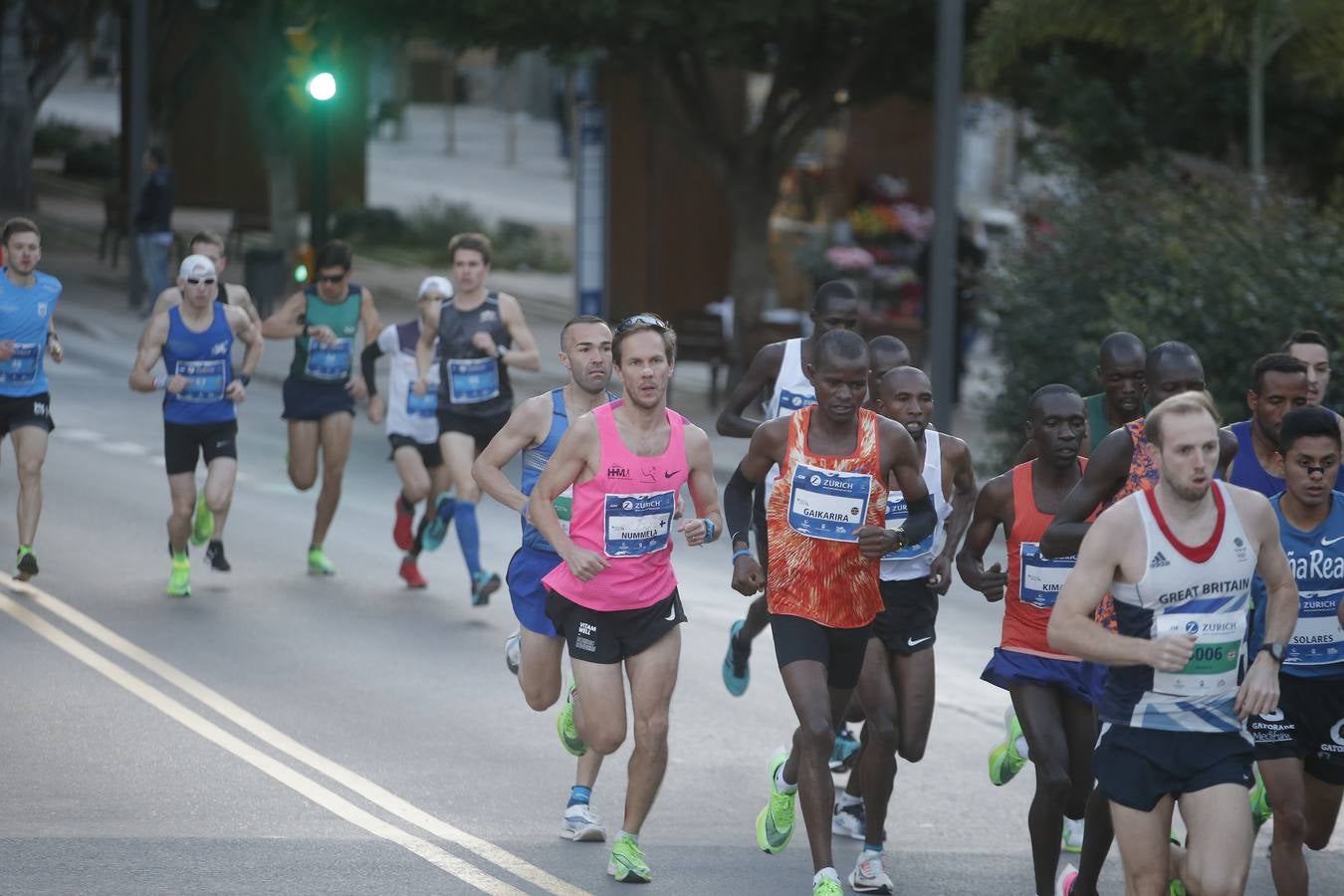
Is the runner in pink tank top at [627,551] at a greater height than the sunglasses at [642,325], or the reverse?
the sunglasses at [642,325]

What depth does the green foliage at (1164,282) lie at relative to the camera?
49.1 feet

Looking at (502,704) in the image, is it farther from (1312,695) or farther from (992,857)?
(1312,695)

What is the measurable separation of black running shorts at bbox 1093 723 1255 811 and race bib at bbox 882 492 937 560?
213 centimetres

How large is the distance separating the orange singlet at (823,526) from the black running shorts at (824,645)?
0.03 meters

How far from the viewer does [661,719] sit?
7660 millimetres

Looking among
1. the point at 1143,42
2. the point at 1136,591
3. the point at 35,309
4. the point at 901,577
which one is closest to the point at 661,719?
the point at 901,577

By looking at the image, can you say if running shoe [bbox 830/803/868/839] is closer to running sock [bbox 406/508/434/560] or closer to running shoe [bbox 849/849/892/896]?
running shoe [bbox 849/849/892/896]

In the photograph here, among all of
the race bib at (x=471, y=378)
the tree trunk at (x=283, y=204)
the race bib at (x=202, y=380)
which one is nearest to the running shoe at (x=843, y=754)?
the race bib at (x=471, y=378)

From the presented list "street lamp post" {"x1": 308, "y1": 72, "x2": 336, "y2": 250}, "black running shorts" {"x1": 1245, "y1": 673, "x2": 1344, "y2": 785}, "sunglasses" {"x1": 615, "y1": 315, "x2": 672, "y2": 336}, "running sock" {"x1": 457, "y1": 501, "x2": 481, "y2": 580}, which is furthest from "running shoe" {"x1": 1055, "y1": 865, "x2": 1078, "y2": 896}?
"street lamp post" {"x1": 308, "y1": 72, "x2": 336, "y2": 250}

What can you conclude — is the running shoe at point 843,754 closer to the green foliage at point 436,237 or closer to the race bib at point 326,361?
the race bib at point 326,361

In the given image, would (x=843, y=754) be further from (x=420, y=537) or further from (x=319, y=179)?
(x=319, y=179)

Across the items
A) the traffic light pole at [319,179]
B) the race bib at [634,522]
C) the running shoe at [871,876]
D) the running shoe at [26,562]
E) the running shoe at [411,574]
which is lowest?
the running shoe at [871,876]

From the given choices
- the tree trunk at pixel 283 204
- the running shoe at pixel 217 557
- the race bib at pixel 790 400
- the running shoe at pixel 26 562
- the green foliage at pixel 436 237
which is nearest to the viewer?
the race bib at pixel 790 400

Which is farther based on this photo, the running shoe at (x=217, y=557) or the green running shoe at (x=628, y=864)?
the running shoe at (x=217, y=557)
